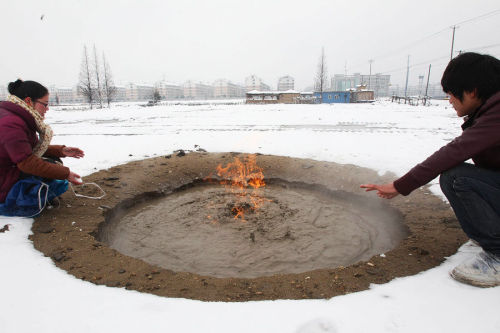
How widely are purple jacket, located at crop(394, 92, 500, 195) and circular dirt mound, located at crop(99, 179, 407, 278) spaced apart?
5.81 ft

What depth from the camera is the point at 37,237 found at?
3.53 metres

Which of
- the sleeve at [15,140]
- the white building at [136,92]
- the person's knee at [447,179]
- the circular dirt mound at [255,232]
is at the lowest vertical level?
the circular dirt mound at [255,232]

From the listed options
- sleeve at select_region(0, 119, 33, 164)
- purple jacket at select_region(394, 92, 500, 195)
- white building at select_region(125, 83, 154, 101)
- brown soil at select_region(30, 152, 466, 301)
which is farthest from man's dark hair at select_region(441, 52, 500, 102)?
white building at select_region(125, 83, 154, 101)

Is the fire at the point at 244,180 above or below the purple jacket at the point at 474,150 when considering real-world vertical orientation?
below

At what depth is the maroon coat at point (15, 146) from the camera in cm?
344

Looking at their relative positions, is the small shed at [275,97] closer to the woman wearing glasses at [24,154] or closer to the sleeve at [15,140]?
the woman wearing glasses at [24,154]

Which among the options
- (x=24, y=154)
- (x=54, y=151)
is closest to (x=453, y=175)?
(x=24, y=154)

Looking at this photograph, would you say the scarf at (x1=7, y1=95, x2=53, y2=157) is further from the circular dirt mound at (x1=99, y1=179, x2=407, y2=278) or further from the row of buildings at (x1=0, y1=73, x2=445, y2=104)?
the row of buildings at (x1=0, y1=73, x2=445, y2=104)

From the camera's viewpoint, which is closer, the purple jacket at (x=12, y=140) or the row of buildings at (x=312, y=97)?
the purple jacket at (x=12, y=140)

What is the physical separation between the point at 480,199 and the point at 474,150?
0.42 metres

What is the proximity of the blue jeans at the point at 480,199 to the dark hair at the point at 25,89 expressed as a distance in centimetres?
476

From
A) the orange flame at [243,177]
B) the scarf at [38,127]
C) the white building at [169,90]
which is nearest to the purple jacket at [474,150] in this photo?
the orange flame at [243,177]

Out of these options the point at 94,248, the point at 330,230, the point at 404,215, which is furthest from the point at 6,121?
the point at 404,215

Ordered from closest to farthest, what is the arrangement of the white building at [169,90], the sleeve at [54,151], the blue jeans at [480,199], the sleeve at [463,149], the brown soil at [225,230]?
the sleeve at [463,149]
the blue jeans at [480,199]
the brown soil at [225,230]
the sleeve at [54,151]
the white building at [169,90]
